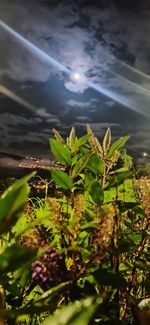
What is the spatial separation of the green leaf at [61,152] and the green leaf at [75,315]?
626 mm

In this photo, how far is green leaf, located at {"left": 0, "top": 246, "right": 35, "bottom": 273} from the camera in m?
0.58

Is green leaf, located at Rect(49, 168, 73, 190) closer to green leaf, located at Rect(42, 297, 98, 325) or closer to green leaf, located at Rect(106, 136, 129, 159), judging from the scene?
green leaf, located at Rect(106, 136, 129, 159)

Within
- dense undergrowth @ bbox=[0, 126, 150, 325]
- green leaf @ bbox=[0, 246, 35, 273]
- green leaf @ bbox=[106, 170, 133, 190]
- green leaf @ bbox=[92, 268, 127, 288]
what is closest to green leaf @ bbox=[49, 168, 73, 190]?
dense undergrowth @ bbox=[0, 126, 150, 325]

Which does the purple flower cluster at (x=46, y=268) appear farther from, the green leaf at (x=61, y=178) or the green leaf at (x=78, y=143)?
the green leaf at (x=78, y=143)

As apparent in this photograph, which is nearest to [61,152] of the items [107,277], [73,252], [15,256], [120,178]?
[120,178]

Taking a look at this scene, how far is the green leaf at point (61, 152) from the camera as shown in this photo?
114 centimetres

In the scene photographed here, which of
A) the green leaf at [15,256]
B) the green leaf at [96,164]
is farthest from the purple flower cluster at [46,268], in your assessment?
the green leaf at [96,164]

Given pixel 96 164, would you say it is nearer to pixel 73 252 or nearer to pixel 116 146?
pixel 116 146

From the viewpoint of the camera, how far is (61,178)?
1126 millimetres

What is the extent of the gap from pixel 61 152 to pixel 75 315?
67 centimetres

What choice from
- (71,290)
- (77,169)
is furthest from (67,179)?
(71,290)

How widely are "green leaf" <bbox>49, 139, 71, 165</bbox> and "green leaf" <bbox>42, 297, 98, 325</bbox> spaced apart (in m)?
0.63

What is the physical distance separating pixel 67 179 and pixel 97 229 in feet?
1.04

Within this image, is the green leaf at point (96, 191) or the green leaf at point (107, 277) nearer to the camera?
the green leaf at point (107, 277)
